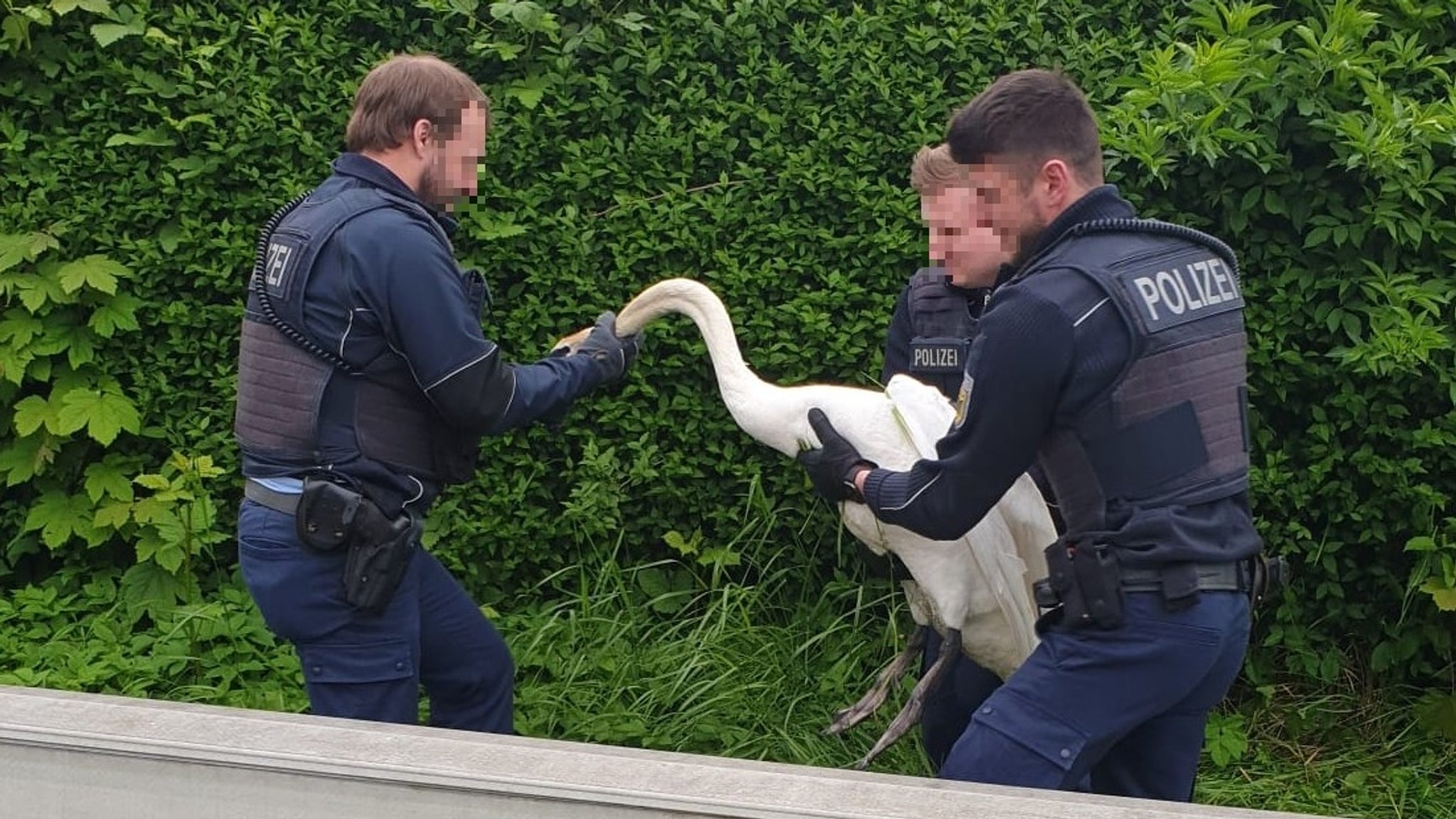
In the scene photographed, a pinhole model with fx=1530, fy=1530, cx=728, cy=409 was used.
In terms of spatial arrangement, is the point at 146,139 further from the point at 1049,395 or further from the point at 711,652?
the point at 1049,395

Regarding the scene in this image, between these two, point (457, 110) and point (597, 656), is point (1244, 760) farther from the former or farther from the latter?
point (457, 110)

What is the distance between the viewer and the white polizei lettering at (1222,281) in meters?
2.97

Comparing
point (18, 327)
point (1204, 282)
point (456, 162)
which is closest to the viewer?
point (1204, 282)

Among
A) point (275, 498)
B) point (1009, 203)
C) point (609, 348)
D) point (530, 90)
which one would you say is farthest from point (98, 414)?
point (1009, 203)

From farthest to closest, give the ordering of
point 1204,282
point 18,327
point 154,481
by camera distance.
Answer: point 18,327 < point 154,481 < point 1204,282

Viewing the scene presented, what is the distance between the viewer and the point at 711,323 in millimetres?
3852

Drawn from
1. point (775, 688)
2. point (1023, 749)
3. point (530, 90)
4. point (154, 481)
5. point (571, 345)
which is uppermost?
point (530, 90)

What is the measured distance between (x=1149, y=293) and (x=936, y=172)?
0.89 m

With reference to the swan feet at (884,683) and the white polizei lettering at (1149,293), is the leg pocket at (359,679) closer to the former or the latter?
the swan feet at (884,683)

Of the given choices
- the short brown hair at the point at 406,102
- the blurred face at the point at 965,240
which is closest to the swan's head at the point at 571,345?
the short brown hair at the point at 406,102

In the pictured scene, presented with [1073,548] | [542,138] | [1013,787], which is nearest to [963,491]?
[1073,548]

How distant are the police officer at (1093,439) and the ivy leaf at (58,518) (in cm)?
345

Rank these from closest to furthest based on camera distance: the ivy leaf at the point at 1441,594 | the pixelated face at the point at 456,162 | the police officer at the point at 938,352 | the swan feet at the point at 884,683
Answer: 1. the pixelated face at the point at 456,162
2. the swan feet at the point at 884,683
3. the police officer at the point at 938,352
4. the ivy leaf at the point at 1441,594

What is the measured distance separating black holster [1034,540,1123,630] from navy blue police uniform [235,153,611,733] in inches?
49.8
